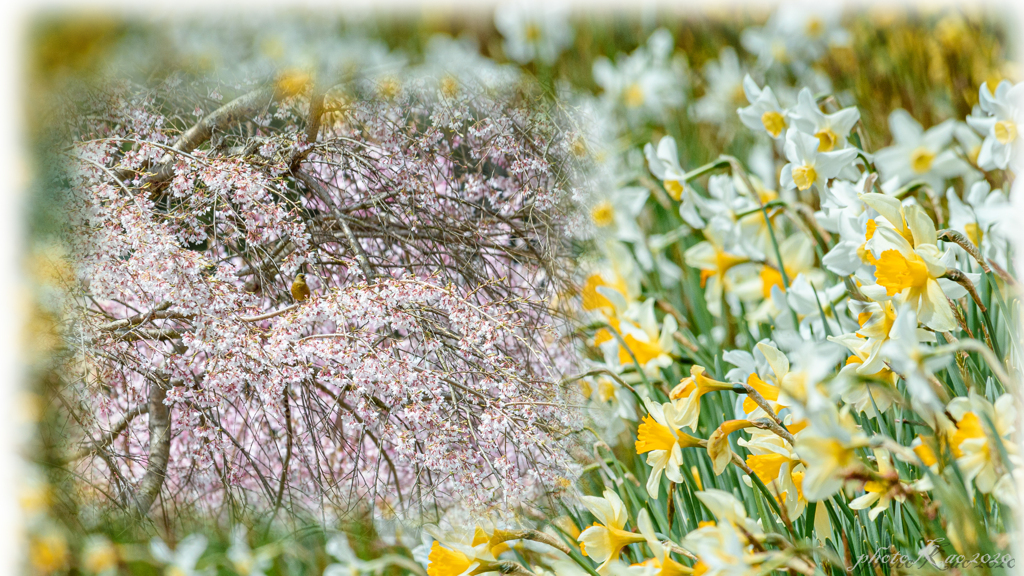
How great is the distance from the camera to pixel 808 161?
742 mm

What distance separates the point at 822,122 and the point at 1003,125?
21 cm

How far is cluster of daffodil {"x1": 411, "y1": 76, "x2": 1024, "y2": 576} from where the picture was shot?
0.44m

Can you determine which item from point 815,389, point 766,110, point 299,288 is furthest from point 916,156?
point 299,288

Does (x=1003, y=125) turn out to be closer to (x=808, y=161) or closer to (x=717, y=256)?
(x=808, y=161)

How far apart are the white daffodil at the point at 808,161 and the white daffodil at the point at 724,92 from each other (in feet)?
2.93

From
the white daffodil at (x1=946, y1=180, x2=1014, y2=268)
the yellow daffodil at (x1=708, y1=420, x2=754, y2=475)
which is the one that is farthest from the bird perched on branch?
the white daffodil at (x1=946, y1=180, x2=1014, y2=268)

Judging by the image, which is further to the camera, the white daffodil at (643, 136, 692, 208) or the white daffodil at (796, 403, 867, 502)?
the white daffodil at (643, 136, 692, 208)

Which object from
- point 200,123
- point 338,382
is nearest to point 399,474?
point 338,382

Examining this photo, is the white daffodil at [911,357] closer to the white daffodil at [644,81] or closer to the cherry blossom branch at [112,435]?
the cherry blossom branch at [112,435]

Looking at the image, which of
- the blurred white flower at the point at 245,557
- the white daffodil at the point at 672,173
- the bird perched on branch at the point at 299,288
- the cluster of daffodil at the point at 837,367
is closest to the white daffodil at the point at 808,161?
the cluster of daffodil at the point at 837,367

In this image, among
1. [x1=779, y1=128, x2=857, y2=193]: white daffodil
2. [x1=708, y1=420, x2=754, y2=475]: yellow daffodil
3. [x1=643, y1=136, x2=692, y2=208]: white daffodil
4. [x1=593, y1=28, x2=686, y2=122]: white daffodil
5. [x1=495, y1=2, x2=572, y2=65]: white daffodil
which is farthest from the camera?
[x1=593, y1=28, x2=686, y2=122]: white daffodil

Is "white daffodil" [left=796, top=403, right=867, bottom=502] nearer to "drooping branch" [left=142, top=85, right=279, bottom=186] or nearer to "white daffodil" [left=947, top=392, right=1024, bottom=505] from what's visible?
"white daffodil" [left=947, top=392, right=1024, bottom=505]

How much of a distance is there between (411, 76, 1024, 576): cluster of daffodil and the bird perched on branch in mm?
228

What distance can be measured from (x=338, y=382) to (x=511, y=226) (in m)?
0.19
